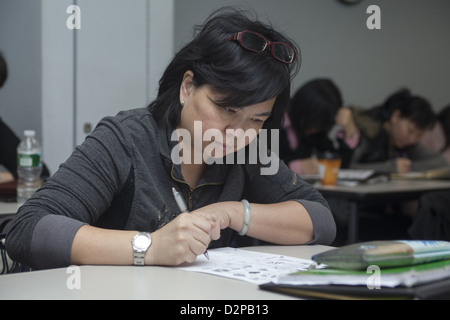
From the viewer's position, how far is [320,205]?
152 centimetres

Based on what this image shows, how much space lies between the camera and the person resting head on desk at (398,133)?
436 cm

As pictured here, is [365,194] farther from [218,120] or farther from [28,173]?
[218,120]

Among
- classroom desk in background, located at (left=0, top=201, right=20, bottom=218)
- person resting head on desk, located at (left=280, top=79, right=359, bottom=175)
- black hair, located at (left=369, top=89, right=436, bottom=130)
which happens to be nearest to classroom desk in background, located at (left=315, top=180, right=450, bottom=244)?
person resting head on desk, located at (left=280, top=79, right=359, bottom=175)

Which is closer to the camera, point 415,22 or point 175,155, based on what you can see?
point 175,155

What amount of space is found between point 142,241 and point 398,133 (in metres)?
3.75

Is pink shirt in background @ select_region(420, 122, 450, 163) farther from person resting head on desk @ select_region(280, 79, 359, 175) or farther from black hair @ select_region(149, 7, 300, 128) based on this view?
black hair @ select_region(149, 7, 300, 128)

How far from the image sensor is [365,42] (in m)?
5.66

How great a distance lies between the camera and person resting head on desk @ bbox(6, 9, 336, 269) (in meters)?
1.11

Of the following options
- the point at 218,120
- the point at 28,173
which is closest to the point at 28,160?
the point at 28,173

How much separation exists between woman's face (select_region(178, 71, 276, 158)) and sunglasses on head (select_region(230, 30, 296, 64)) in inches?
4.4

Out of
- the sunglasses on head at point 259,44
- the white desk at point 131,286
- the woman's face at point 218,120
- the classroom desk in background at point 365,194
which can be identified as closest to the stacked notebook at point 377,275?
the white desk at point 131,286
